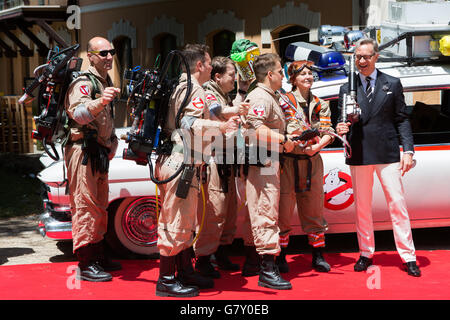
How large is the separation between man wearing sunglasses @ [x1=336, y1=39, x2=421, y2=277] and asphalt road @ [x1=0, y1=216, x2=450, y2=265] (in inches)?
44.7

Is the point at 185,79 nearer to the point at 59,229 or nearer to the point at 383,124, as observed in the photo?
the point at 383,124

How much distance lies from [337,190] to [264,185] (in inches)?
44.7

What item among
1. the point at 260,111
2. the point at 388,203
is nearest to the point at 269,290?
the point at 388,203

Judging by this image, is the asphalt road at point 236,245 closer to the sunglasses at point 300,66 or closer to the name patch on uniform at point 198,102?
the sunglasses at point 300,66

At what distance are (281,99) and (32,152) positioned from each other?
1242cm

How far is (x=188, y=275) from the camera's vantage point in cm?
521

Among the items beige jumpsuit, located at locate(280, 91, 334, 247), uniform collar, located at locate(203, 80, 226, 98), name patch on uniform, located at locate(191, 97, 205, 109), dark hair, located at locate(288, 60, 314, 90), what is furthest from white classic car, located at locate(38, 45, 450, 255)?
name patch on uniform, located at locate(191, 97, 205, 109)

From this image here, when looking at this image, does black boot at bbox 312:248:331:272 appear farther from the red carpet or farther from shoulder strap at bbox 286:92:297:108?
shoulder strap at bbox 286:92:297:108

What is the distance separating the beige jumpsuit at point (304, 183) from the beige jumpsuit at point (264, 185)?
33 cm

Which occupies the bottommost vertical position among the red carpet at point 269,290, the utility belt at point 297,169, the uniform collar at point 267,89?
the red carpet at point 269,290

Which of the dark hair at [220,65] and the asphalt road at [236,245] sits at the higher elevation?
the dark hair at [220,65]

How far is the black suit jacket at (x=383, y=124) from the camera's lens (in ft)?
18.1

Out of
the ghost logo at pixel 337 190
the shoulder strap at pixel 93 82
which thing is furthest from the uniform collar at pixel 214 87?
the ghost logo at pixel 337 190

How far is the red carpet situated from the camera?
5.05 m
